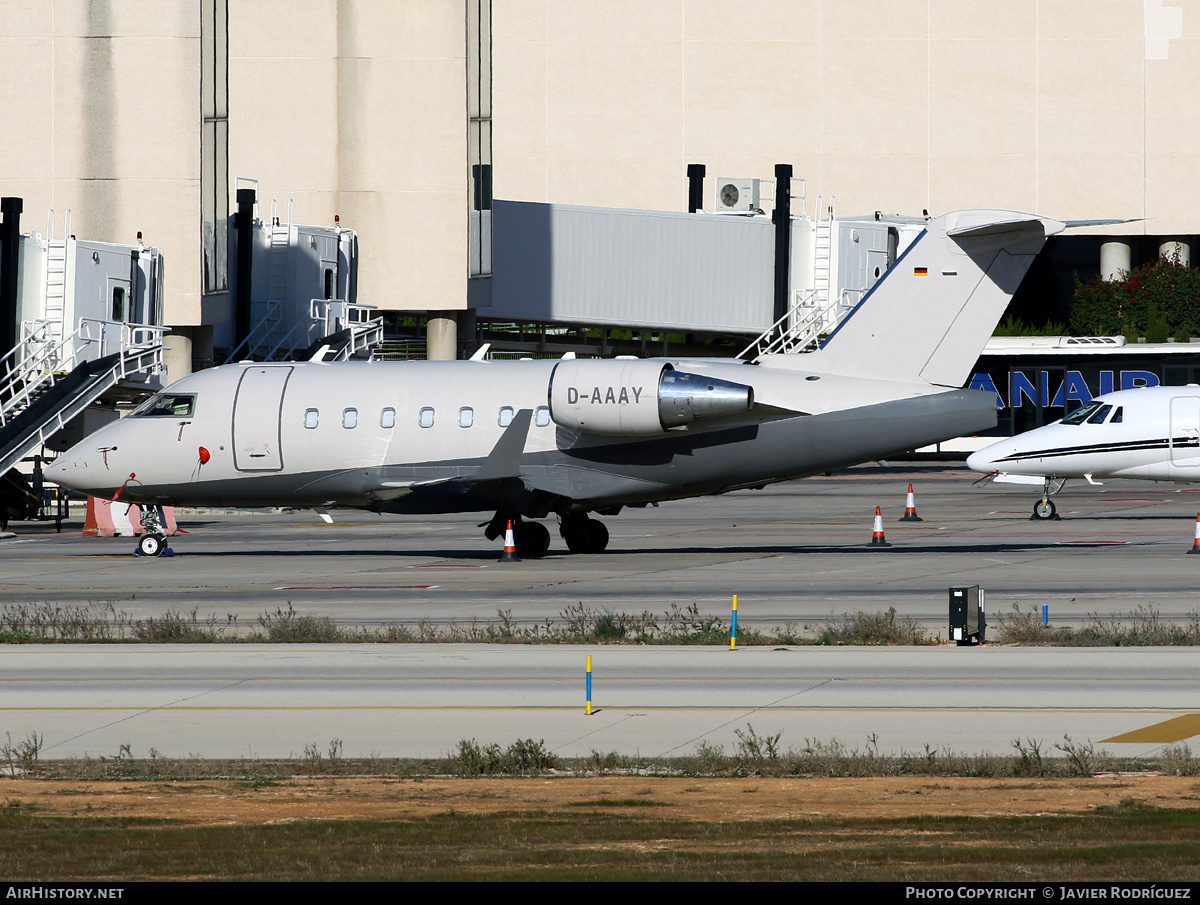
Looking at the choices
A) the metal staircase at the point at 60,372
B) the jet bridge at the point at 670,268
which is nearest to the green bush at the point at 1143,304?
the jet bridge at the point at 670,268

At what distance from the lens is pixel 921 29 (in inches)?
3135

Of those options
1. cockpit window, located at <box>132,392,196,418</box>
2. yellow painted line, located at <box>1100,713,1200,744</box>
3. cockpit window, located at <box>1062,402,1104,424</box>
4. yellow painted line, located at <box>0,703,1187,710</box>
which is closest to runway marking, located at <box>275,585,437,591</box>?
cockpit window, located at <box>132,392,196,418</box>

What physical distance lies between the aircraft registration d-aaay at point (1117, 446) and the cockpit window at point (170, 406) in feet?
58.9

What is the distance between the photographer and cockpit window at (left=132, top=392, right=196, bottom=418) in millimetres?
30594

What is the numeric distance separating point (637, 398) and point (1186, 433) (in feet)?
52.1

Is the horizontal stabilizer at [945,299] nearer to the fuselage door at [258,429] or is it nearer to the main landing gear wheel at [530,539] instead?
the main landing gear wheel at [530,539]

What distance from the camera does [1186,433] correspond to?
37.3 m

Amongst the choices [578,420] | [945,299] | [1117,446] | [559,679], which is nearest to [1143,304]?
[1117,446]

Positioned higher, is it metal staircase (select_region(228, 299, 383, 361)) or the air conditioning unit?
the air conditioning unit

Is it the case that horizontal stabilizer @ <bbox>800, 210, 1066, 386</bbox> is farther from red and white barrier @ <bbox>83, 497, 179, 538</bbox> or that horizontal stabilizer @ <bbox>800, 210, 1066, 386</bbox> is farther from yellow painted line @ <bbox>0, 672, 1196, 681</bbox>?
red and white barrier @ <bbox>83, 497, 179, 538</bbox>

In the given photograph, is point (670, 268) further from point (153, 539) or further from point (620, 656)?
point (620, 656)

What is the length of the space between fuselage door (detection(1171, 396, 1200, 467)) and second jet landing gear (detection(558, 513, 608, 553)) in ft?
48.3

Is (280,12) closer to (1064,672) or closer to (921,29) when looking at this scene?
(921,29)

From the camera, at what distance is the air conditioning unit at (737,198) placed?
66.2m
